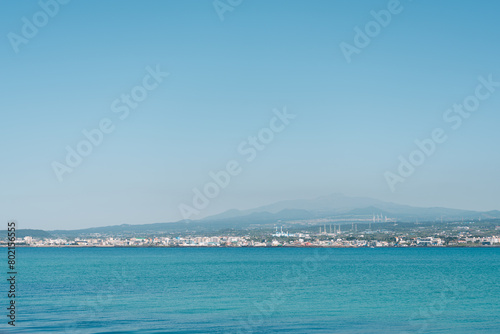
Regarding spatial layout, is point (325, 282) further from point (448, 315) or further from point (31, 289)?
point (31, 289)

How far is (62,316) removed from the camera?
35531 mm

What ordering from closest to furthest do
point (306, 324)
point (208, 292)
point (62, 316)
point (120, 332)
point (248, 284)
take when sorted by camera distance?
point (120, 332), point (306, 324), point (62, 316), point (208, 292), point (248, 284)

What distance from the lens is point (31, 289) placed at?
51.7 metres

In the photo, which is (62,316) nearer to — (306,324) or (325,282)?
(306,324)

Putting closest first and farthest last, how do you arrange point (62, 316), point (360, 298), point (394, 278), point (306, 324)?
point (306, 324) < point (62, 316) < point (360, 298) < point (394, 278)

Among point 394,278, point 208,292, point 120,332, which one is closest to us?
point 120,332

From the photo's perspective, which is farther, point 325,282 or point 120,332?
point 325,282

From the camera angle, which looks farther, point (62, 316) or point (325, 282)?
point (325, 282)

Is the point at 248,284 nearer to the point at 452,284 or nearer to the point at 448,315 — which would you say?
the point at 452,284

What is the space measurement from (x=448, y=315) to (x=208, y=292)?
65.7ft

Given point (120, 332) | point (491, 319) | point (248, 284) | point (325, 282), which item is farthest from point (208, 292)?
point (491, 319)

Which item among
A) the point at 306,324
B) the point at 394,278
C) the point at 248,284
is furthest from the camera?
the point at 394,278

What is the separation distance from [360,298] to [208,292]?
12.6 metres

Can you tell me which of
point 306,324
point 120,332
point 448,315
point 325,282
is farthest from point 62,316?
point 325,282
